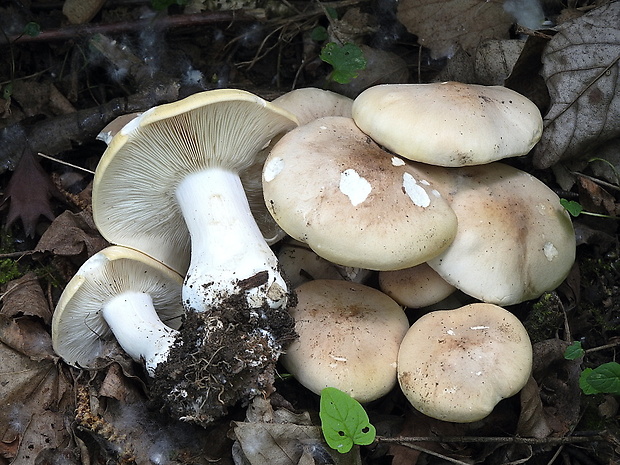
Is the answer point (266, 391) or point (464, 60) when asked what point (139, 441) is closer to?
point (266, 391)

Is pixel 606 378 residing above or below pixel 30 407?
above

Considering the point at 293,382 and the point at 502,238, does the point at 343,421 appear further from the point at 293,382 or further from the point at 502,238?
the point at 502,238

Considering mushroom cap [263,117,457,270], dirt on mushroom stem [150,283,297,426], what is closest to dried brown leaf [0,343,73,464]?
dirt on mushroom stem [150,283,297,426]

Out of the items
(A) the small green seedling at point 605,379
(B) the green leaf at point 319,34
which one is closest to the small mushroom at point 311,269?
(A) the small green seedling at point 605,379

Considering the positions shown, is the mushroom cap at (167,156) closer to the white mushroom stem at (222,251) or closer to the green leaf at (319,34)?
the white mushroom stem at (222,251)

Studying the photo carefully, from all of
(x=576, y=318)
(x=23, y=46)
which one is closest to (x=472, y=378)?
(x=576, y=318)

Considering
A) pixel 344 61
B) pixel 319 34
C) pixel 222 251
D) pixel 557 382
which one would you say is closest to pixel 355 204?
pixel 222 251
